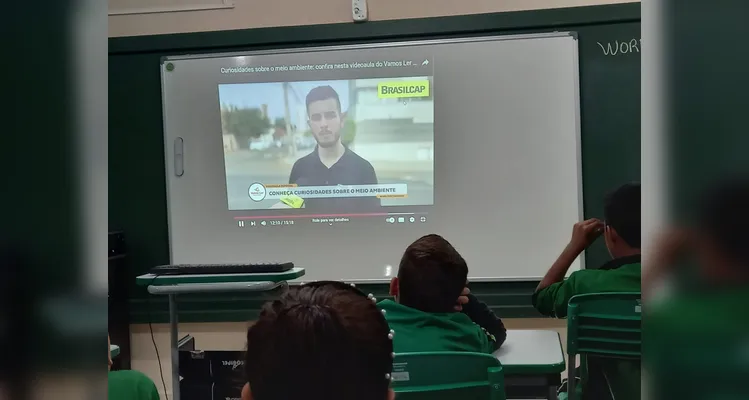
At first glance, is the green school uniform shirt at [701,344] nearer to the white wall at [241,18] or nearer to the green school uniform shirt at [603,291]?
the green school uniform shirt at [603,291]

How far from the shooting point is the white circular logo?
116 inches

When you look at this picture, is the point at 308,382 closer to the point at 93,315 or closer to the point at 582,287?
the point at 93,315

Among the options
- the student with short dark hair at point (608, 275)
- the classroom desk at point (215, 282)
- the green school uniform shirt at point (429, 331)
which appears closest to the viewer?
the green school uniform shirt at point (429, 331)

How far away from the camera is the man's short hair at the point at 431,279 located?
1.57 metres

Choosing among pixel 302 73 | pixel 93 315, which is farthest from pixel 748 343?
pixel 302 73

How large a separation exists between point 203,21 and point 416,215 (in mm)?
1482

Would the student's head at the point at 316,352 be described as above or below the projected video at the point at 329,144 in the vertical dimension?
below

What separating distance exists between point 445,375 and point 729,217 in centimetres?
108

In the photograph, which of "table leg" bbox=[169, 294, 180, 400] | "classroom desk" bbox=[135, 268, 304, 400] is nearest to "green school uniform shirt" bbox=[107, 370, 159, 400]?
"classroom desk" bbox=[135, 268, 304, 400]

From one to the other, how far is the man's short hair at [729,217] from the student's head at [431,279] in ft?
4.45

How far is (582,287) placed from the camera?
1.76m

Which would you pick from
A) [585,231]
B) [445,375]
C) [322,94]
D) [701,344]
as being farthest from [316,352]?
[322,94]

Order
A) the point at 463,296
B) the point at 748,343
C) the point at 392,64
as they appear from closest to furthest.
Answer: the point at 748,343, the point at 463,296, the point at 392,64

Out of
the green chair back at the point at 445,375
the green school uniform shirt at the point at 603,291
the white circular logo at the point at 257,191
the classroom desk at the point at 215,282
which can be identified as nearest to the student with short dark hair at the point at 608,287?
the green school uniform shirt at the point at 603,291
